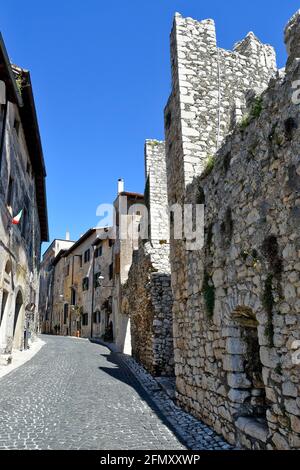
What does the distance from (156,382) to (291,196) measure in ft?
24.5

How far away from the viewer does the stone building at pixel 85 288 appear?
28355 mm

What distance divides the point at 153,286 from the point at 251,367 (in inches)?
250

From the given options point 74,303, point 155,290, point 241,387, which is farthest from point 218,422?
point 74,303

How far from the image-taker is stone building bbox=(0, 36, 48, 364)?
441 inches

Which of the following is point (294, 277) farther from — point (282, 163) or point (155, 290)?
point (155, 290)

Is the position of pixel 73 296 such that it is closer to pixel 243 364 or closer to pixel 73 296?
pixel 73 296

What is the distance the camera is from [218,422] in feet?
17.9

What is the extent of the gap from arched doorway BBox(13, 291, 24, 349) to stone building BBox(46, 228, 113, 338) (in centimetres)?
738

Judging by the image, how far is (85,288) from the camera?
33531mm

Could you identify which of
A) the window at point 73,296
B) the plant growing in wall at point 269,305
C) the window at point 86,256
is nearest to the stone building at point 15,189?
the plant growing in wall at point 269,305

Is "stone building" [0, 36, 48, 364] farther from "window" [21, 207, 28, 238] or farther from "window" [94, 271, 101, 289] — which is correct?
"window" [94, 271, 101, 289]

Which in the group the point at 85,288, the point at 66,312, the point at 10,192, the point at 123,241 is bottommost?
the point at 66,312

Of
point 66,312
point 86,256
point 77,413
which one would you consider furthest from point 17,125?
point 66,312

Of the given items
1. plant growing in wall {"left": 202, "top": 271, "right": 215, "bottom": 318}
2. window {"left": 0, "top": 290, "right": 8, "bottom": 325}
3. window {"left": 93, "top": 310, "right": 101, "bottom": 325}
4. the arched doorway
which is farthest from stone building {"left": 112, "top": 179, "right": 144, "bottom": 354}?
plant growing in wall {"left": 202, "top": 271, "right": 215, "bottom": 318}
